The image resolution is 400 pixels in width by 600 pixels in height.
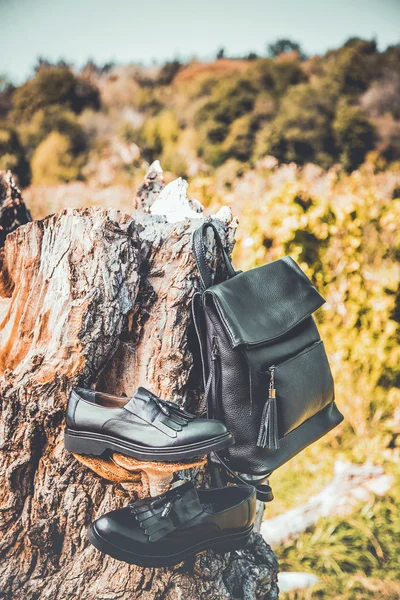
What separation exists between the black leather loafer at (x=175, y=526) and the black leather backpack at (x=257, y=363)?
12 centimetres

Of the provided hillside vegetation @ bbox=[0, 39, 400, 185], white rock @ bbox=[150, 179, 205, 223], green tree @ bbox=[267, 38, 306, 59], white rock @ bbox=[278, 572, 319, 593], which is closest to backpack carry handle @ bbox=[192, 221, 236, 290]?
white rock @ bbox=[150, 179, 205, 223]

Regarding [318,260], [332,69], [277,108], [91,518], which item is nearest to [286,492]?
[318,260]

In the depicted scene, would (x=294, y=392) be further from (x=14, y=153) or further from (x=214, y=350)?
(x=14, y=153)

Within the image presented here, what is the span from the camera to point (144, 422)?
48.9 inches

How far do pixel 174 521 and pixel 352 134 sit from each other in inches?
597

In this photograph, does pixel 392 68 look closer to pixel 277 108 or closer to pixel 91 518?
pixel 277 108

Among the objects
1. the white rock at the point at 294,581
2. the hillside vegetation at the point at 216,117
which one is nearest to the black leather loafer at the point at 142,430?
the white rock at the point at 294,581

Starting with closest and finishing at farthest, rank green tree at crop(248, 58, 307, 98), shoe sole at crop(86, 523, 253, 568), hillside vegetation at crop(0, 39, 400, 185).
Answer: shoe sole at crop(86, 523, 253, 568) < hillside vegetation at crop(0, 39, 400, 185) < green tree at crop(248, 58, 307, 98)

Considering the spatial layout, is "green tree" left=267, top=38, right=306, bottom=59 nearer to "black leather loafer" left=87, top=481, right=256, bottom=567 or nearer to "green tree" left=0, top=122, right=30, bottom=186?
"green tree" left=0, top=122, right=30, bottom=186

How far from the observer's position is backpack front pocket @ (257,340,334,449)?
143cm

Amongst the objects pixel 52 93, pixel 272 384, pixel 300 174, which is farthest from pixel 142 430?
pixel 52 93

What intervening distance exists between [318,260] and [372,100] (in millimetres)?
14861

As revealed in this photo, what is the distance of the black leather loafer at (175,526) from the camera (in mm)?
1314

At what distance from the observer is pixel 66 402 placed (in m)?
1.45
